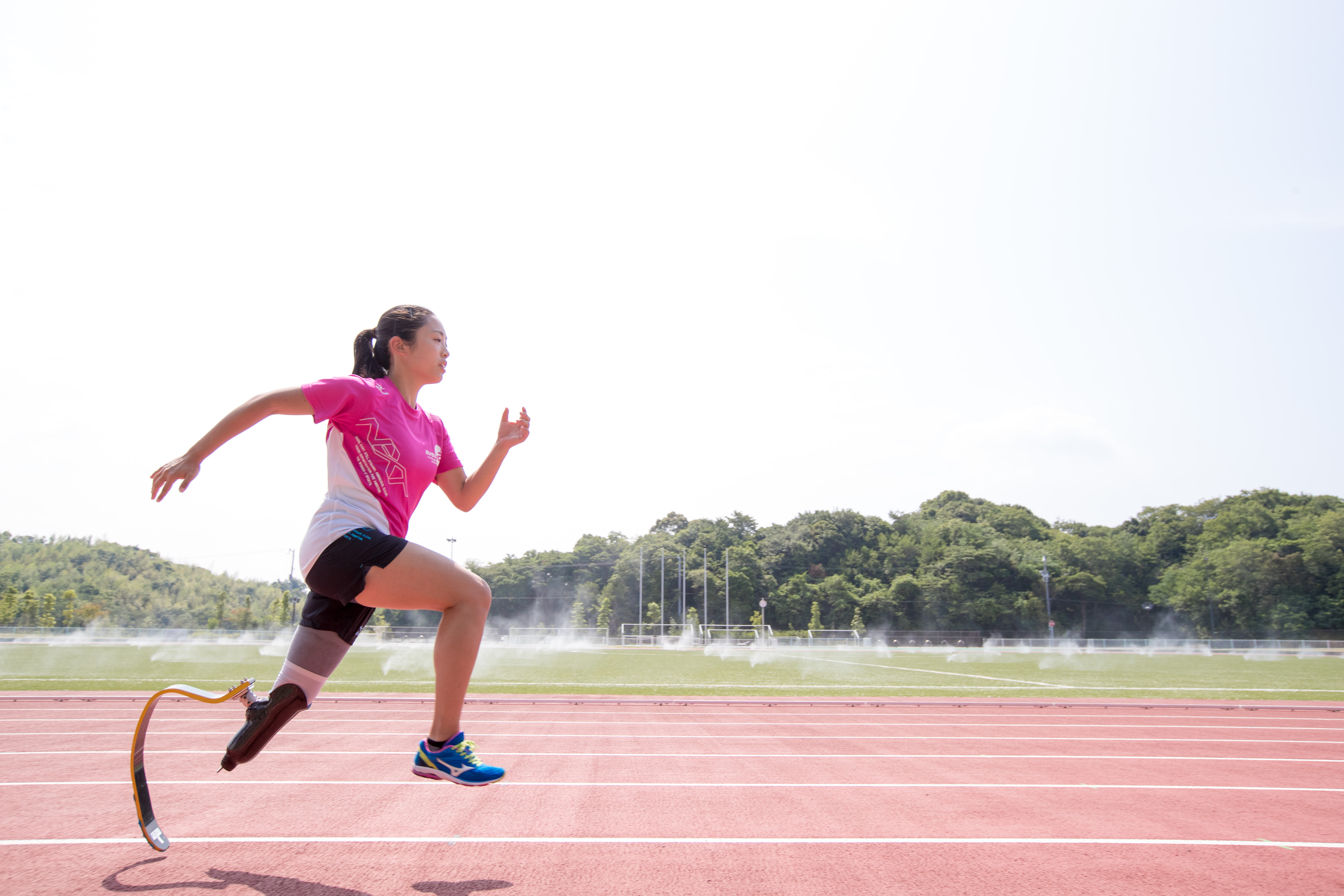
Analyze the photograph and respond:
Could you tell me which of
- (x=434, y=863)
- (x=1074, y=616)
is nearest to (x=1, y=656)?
(x=434, y=863)

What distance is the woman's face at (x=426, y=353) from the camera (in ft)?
12.5

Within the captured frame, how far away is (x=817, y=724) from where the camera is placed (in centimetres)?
1148

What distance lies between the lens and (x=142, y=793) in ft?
13.0

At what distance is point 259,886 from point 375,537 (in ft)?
5.51

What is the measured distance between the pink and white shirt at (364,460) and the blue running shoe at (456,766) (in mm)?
927

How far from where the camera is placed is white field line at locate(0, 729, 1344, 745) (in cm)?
912

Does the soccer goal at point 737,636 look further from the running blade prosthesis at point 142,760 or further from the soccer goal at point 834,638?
the running blade prosthesis at point 142,760

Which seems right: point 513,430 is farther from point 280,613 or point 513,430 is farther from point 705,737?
point 280,613

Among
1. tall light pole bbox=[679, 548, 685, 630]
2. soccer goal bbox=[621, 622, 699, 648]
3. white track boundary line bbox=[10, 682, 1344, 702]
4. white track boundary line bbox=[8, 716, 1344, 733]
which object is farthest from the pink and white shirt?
tall light pole bbox=[679, 548, 685, 630]

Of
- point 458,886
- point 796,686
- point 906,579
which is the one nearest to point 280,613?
point 906,579

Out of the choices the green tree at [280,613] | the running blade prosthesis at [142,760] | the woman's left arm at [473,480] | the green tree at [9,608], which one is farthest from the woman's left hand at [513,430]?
the green tree at [9,608]

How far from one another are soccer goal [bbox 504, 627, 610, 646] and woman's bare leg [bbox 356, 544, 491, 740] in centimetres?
6496

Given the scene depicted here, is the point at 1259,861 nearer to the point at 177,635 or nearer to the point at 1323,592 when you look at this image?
the point at 177,635

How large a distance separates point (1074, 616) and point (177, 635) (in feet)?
295
